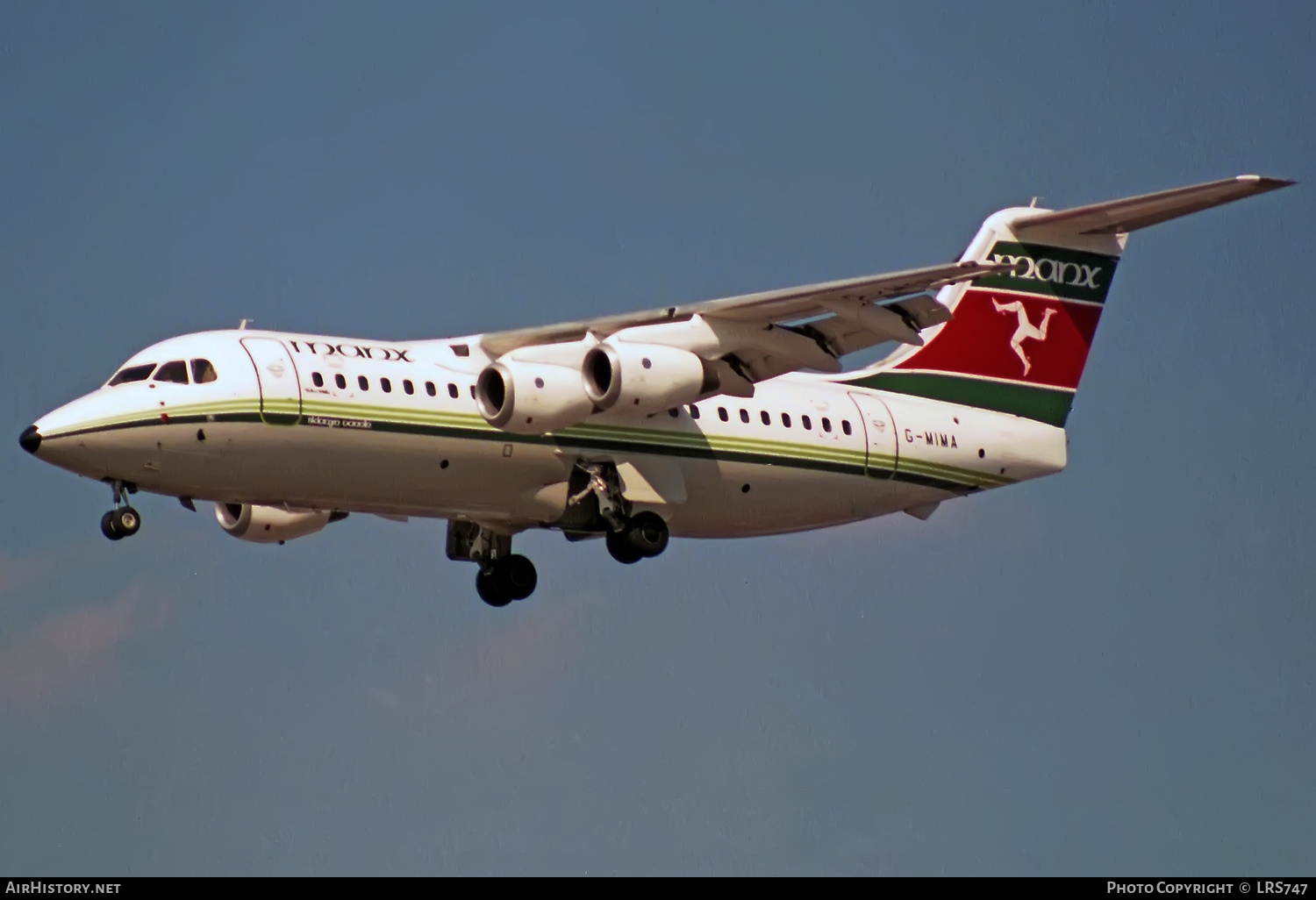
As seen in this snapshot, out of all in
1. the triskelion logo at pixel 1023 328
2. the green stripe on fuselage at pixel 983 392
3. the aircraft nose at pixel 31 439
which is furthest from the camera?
the triskelion logo at pixel 1023 328

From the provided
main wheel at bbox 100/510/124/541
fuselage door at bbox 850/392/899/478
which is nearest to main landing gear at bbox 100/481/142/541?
main wheel at bbox 100/510/124/541

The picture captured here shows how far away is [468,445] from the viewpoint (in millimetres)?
23031

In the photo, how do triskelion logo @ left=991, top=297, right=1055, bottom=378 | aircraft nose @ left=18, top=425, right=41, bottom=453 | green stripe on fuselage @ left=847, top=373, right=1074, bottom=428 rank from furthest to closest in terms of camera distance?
triskelion logo @ left=991, top=297, right=1055, bottom=378
green stripe on fuselage @ left=847, top=373, right=1074, bottom=428
aircraft nose @ left=18, top=425, right=41, bottom=453

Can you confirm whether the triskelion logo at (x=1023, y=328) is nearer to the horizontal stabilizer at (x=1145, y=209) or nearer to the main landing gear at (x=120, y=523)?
the horizontal stabilizer at (x=1145, y=209)

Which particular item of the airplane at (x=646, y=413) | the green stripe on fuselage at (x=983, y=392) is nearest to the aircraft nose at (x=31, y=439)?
the airplane at (x=646, y=413)

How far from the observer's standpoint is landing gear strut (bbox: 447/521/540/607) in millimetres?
25438

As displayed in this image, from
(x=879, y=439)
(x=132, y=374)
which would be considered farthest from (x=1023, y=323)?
(x=132, y=374)

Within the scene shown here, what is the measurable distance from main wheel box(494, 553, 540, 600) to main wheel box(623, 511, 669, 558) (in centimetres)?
200

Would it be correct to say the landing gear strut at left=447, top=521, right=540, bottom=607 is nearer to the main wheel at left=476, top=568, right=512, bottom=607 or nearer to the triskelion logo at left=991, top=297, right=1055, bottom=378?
the main wheel at left=476, top=568, right=512, bottom=607

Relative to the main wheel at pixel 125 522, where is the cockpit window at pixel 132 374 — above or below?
above

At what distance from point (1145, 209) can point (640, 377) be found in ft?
17.6

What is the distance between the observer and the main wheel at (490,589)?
25500 millimetres

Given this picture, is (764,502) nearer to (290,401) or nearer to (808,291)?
(808,291)

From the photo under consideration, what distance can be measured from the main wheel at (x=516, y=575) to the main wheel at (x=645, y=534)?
2.00m
